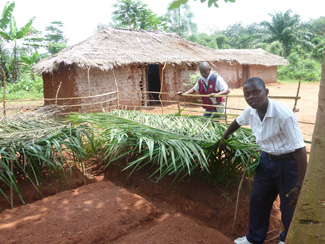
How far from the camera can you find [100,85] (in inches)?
361

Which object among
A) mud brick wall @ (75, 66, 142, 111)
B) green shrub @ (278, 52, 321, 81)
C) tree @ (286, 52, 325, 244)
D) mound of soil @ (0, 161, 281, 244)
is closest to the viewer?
tree @ (286, 52, 325, 244)

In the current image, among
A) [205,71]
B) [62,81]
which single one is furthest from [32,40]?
[205,71]

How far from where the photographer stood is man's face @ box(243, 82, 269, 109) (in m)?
1.88

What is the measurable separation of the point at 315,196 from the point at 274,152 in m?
0.85

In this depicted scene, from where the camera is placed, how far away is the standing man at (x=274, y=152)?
5.77 ft

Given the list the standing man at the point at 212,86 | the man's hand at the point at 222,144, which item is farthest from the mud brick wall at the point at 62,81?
the man's hand at the point at 222,144

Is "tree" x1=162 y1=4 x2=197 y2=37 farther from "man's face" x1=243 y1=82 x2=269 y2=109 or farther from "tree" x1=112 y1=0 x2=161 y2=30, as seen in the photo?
"man's face" x1=243 y1=82 x2=269 y2=109

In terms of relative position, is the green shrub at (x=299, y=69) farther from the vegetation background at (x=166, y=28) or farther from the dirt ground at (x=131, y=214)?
the dirt ground at (x=131, y=214)

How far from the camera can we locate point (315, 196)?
3.53ft

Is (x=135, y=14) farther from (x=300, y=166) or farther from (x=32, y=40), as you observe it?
(x=300, y=166)

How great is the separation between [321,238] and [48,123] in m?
3.57

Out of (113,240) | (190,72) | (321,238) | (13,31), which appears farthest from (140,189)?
(13,31)

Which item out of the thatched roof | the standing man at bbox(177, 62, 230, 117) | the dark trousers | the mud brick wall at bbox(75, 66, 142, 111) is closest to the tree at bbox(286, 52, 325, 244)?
the dark trousers

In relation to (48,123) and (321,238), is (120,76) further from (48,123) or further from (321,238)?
(321,238)
